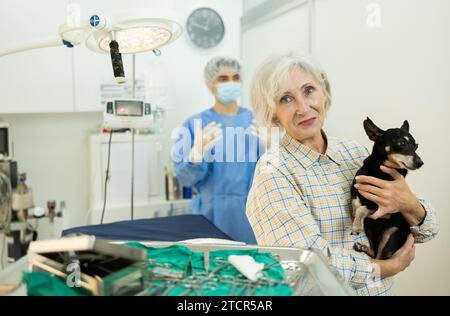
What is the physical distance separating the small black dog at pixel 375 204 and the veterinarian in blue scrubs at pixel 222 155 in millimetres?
1109

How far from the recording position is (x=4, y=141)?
2.47m

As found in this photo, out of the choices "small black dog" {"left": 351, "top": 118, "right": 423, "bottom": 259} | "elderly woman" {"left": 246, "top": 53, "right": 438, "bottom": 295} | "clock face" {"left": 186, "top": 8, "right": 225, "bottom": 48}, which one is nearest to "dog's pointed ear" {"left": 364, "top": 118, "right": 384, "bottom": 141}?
"small black dog" {"left": 351, "top": 118, "right": 423, "bottom": 259}

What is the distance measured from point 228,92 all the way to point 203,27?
882 millimetres

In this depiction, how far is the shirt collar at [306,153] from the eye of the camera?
1.16 meters

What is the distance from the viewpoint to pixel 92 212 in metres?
2.59

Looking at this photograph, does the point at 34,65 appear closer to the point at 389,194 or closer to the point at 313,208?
the point at 313,208

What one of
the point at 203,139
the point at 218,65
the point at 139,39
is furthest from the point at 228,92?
the point at 139,39

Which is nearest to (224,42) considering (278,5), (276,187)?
(278,5)

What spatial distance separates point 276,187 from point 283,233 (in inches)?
4.7

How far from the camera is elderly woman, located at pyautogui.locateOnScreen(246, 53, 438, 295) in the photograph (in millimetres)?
1031

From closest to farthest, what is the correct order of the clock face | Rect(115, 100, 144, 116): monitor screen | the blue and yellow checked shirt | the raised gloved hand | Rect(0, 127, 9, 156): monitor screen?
the blue and yellow checked shirt
Rect(115, 100, 144, 116): monitor screen
the raised gloved hand
Rect(0, 127, 9, 156): monitor screen
the clock face

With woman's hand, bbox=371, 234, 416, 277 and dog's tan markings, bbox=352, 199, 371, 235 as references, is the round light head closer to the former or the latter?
dog's tan markings, bbox=352, 199, 371, 235

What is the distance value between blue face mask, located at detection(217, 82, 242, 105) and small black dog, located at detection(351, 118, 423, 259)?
1.24 metres

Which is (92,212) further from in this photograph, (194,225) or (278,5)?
(278,5)
